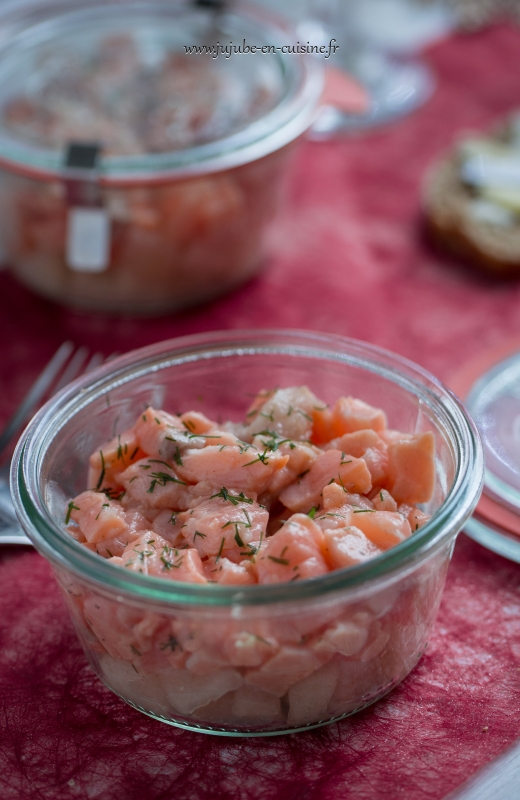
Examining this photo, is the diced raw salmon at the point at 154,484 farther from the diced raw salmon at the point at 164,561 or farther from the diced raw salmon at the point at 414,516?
the diced raw salmon at the point at 414,516

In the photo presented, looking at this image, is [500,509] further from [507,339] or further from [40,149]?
[40,149]

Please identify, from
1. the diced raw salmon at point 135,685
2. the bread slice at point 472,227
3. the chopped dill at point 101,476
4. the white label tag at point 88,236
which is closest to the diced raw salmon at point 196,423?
the chopped dill at point 101,476

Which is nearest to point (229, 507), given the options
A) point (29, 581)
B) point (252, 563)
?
point (252, 563)

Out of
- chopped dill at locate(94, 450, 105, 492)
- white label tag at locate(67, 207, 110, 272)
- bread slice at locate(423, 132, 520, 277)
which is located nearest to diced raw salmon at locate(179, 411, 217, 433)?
chopped dill at locate(94, 450, 105, 492)

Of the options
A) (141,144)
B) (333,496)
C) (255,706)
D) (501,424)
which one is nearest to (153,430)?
(333,496)

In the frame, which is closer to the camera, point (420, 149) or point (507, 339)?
point (507, 339)

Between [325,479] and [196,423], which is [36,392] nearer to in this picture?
[196,423]

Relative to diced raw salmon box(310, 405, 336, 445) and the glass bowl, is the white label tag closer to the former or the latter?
the glass bowl
